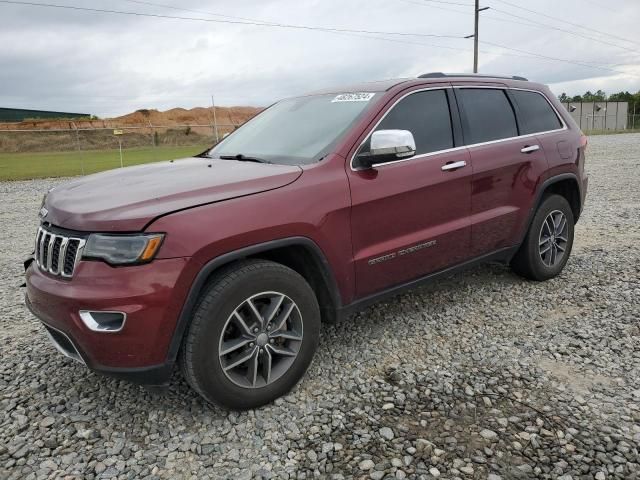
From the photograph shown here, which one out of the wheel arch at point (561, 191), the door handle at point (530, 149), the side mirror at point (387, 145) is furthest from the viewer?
the wheel arch at point (561, 191)

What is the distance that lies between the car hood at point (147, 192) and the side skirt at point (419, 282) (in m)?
0.93

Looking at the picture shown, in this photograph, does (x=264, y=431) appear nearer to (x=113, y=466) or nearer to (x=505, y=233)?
(x=113, y=466)

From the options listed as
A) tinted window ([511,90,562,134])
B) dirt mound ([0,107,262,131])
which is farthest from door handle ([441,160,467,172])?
dirt mound ([0,107,262,131])

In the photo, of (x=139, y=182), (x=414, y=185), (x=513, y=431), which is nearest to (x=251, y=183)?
(x=139, y=182)

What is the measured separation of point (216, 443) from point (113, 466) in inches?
19.7

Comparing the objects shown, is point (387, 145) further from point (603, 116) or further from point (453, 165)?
point (603, 116)

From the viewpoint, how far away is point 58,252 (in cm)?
264

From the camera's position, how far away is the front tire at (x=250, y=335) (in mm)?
2605

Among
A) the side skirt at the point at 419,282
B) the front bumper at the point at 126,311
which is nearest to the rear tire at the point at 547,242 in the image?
the side skirt at the point at 419,282

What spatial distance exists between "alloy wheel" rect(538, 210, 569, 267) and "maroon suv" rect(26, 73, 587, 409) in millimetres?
160

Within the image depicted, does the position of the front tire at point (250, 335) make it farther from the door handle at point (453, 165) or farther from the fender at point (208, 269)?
the door handle at point (453, 165)

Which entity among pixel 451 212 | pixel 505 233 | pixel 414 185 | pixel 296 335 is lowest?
pixel 296 335

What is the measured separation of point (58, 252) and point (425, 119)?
2.57 m

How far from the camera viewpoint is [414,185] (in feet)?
11.3
